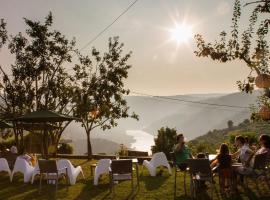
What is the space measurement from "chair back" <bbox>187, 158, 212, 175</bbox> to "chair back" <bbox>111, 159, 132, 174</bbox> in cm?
202

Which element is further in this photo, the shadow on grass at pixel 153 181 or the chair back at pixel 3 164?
the chair back at pixel 3 164

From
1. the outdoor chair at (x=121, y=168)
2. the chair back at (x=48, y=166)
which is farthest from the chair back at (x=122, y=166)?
the chair back at (x=48, y=166)

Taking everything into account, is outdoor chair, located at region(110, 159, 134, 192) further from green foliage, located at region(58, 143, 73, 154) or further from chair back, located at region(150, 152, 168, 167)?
green foliage, located at region(58, 143, 73, 154)

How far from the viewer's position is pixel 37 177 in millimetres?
14484

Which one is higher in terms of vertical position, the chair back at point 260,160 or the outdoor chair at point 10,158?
the outdoor chair at point 10,158

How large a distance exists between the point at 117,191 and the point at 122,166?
989 millimetres

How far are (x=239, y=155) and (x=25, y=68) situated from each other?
55.3ft

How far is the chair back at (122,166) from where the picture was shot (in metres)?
10.9

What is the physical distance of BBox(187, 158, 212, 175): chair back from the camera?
9430 mm

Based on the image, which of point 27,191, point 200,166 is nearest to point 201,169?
point 200,166

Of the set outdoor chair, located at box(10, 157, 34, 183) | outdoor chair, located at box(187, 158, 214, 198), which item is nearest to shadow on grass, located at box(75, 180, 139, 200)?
outdoor chair, located at box(187, 158, 214, 198)

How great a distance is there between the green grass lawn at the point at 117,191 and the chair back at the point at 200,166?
924 millimetres

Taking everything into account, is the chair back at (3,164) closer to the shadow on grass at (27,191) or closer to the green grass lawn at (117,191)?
the shadow on grass at (27,191)

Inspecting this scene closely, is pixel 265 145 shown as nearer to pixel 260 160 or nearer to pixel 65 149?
pixel 260 160
